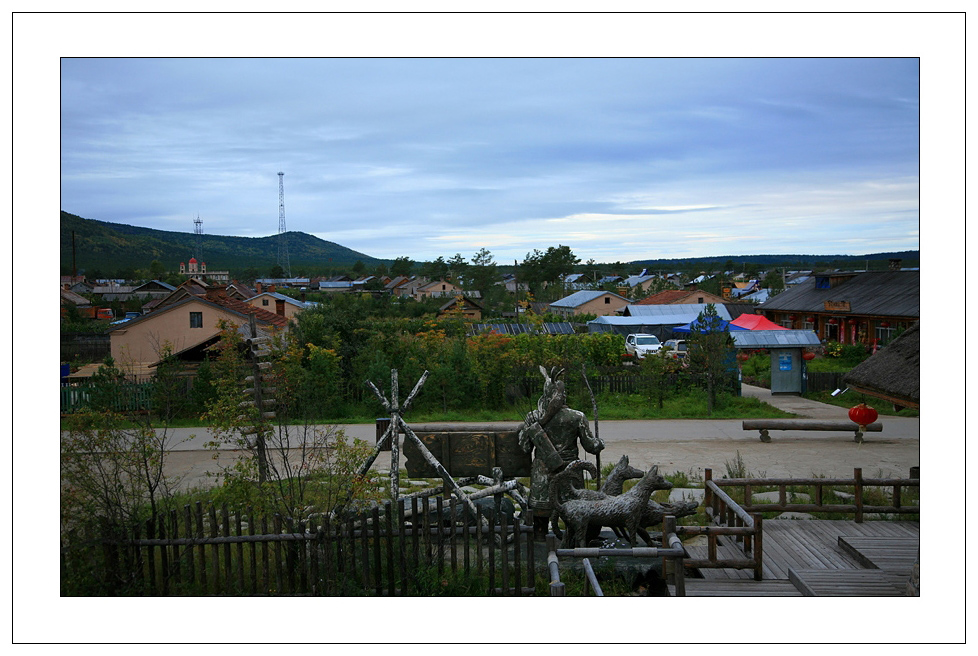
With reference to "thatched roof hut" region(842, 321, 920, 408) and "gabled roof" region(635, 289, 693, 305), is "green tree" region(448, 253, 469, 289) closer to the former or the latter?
"gabled roof" region(635, 289, 693, 305)

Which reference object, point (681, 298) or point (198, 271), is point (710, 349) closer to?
point (198, 271)

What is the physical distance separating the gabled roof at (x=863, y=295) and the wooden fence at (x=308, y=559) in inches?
878

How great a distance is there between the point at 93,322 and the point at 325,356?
6517 millimetres

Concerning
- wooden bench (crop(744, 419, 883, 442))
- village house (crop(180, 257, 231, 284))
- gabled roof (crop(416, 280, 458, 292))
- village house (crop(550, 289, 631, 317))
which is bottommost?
Result: wooden bench (crop(744, 419, 883, 442))

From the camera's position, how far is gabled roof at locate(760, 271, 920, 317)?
86.2ft

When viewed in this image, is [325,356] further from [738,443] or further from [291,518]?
[291,518]

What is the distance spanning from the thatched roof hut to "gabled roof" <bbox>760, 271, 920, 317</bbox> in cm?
1826

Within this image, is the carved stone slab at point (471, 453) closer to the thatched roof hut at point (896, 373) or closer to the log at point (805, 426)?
the thatched roof hut at point (896, 373)

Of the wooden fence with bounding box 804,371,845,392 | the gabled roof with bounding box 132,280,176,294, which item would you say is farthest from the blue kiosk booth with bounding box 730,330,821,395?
the gabled roof with bounding box 132,280,176,294

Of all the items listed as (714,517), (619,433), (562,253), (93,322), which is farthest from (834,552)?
(562,253)

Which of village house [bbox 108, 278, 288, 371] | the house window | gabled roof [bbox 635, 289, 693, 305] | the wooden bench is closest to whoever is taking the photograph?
the wooden bench

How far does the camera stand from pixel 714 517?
318 inches

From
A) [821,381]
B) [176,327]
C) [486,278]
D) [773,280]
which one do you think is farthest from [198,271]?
[773,280]
